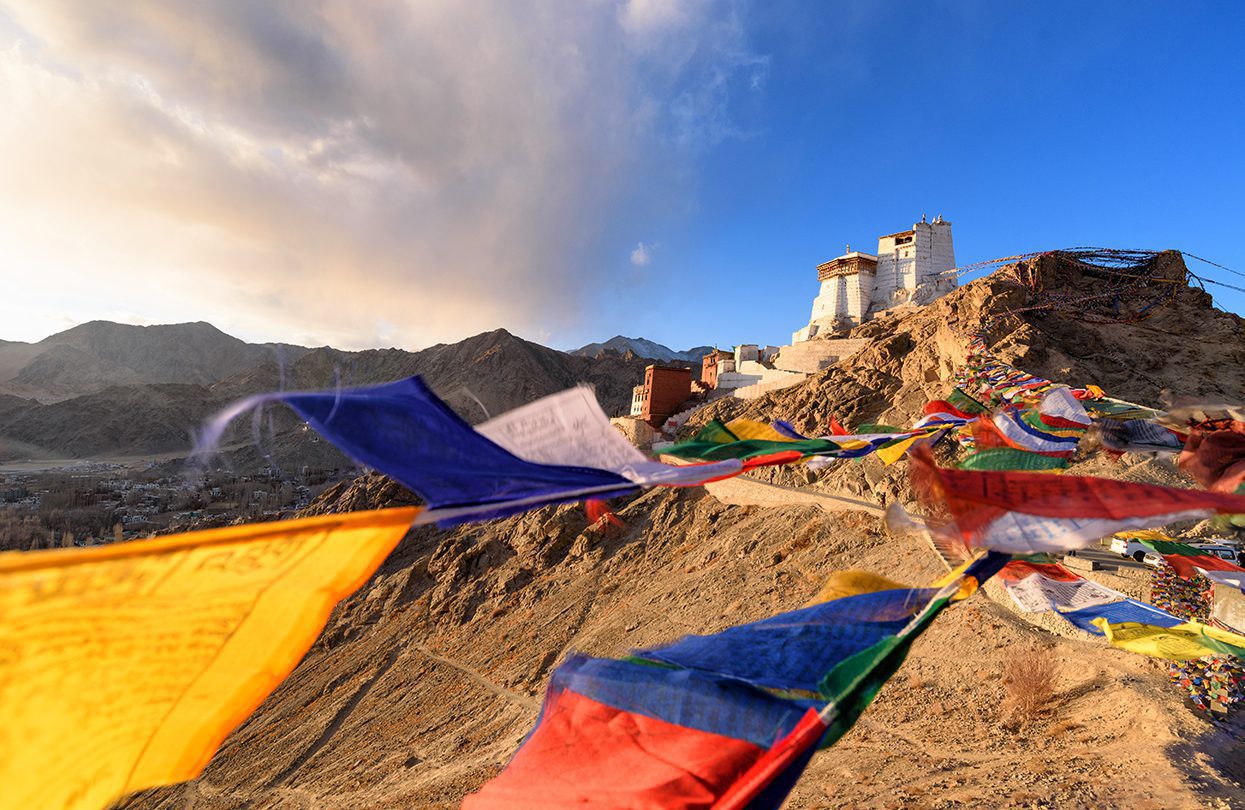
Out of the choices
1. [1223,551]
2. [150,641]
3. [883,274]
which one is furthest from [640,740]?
[883,274]

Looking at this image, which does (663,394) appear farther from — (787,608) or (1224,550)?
(1224,550)

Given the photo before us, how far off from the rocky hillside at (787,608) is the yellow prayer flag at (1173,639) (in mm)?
848

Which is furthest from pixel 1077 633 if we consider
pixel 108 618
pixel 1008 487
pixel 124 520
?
pixel 124 520

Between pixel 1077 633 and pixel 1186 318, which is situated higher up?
pixel 1186 318

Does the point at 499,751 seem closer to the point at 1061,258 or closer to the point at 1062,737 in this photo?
the point at 1062,737

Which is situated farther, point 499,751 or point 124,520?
point 124,520

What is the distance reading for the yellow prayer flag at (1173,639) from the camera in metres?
3.92

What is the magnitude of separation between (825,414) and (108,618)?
17.2 metres

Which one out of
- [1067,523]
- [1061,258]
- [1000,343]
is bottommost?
[1067,523]

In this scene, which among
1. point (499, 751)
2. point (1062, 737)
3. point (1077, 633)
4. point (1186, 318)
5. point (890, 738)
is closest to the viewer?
point (1062, 737)

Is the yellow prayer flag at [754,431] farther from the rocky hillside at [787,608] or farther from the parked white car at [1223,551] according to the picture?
the parked white car at [1223,551]

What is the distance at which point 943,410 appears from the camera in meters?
5.69

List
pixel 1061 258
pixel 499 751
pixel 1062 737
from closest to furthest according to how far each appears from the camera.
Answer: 1. pixel 1062 737
2. pixel 499 751
3. pixel 1061 258

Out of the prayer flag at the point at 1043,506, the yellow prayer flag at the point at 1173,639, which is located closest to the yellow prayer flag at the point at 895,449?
the prayer flag at the point at 1043,506
